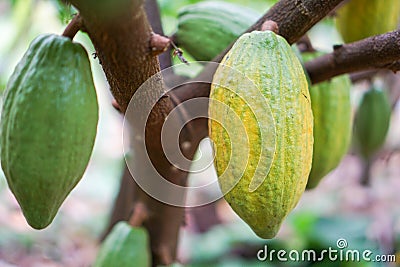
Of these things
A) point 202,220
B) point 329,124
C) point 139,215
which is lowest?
point 202,220

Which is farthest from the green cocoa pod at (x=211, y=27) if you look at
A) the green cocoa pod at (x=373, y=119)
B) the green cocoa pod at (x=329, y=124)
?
the green cocoa pod at (x=373, y=119)

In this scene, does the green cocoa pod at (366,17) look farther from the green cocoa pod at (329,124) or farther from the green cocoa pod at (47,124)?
the green cocoa pod at (47,124)

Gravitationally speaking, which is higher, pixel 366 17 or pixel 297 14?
pixel 297 14

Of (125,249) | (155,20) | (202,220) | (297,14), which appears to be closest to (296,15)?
(297,14)

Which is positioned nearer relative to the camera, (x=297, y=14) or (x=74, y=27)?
(x=74, y=27)

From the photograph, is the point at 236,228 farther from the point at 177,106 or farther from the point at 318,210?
the point at 177,106

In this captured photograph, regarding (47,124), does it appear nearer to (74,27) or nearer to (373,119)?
(74,27)

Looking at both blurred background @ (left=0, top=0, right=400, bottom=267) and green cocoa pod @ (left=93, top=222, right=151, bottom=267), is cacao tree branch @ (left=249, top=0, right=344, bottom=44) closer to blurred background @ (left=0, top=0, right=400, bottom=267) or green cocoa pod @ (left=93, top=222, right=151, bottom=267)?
green cocoa pod @ (left=93, top=222, right=151, bottom=267)
